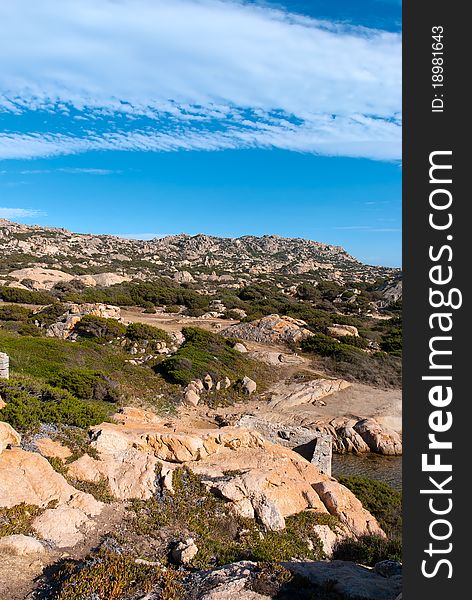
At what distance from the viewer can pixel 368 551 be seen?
8328mm

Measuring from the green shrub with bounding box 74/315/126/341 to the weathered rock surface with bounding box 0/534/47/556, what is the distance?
1890 centimetres

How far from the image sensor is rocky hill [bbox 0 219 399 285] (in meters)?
63.4

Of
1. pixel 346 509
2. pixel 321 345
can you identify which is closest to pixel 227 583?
pixel 346 509

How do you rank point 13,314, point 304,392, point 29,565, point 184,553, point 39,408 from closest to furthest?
point 29,565
point 184,553
point 39,408
point 304,392
point 13,314

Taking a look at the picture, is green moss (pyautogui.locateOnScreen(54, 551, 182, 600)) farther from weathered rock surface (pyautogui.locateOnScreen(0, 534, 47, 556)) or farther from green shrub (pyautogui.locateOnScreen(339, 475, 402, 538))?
green shrub (pyautogui.locateOnScreen(339, 475, 402, 538))

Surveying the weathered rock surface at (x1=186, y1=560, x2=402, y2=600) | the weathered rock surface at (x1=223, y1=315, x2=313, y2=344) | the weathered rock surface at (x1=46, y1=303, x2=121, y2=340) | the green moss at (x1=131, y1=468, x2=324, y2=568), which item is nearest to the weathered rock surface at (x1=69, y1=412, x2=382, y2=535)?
the green moss at (x1=131, y1=468, x2=324, y2=568)

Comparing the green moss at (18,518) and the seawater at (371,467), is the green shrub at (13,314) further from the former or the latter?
the green moss at (18,518)

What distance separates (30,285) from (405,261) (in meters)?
43.6

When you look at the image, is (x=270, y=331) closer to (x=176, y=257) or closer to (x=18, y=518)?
(x=18, y=518)

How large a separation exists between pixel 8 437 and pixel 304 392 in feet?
54.2

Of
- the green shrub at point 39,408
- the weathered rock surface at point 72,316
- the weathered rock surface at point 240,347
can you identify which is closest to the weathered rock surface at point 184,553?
the green shrub at point 39,408

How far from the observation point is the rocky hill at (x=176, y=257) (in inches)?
2498

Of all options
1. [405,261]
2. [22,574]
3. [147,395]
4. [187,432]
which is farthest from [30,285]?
[405,261]

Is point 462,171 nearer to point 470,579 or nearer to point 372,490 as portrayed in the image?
point 470,579
